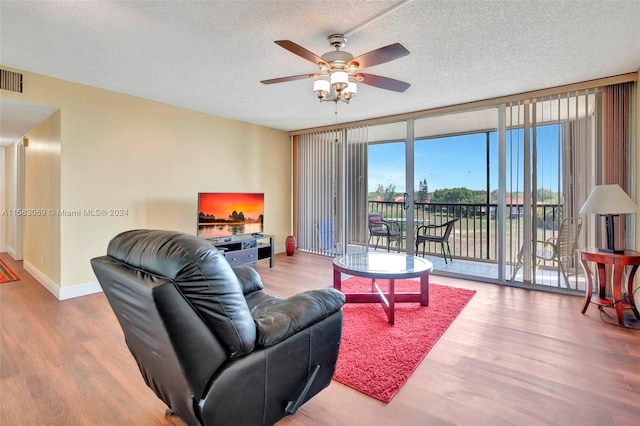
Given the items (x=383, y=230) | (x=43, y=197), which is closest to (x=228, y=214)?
(x=43, y=197)

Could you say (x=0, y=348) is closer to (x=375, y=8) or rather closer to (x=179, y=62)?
(x=179, y=62)

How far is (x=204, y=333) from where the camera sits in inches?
43.7

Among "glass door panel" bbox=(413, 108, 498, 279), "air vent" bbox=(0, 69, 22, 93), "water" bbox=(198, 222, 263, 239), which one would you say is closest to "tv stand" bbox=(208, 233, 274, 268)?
"water" bbox=(198, 222, 263, 239)

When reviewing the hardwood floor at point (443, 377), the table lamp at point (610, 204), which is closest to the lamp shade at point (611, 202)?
the table lamp at point (610, 204)

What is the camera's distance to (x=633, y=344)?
233 centimetres

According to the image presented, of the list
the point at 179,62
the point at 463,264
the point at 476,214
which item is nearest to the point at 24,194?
the point at 179,62

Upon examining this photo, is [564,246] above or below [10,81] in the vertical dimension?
below

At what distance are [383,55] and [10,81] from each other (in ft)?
11.5

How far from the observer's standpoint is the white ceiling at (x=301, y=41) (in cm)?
202

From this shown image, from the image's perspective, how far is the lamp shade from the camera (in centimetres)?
267

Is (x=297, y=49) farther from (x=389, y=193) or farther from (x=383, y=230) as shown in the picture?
(x=389, y=193)

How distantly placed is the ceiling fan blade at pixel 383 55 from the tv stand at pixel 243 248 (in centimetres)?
294

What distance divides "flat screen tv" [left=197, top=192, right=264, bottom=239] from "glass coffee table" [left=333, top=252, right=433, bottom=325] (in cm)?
192

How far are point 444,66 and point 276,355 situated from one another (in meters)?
2.88
